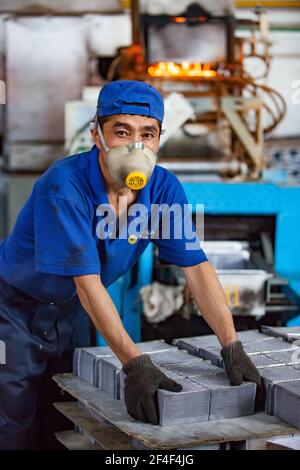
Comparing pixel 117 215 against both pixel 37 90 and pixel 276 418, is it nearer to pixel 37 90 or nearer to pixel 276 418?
pixel 276 418

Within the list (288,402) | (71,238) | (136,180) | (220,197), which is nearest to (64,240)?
(71,238)

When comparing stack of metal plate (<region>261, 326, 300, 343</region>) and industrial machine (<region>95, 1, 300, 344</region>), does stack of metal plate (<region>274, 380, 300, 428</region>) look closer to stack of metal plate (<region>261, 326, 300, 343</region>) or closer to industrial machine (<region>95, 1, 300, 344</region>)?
stack of metal plate (<region>261, 326, 300, 343</region>)

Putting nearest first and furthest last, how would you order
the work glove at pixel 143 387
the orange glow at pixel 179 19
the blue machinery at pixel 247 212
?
the work glove at pixel 143 387, the blue machinery at pixel 247 212, the orange glow at pixel 179 19

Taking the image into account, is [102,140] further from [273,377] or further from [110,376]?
[273,377]

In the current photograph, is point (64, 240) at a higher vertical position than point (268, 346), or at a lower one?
higher

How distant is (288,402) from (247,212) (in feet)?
6.47

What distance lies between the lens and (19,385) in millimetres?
2799

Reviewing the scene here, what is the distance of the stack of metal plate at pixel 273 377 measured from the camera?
7.33 feet

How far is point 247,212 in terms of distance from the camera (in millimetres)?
4031

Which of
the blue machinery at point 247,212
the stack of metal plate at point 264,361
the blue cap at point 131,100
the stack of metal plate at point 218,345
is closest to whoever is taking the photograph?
the blue cap at point 131,100

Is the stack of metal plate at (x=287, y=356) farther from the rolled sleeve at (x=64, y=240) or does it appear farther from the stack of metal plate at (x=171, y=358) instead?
the rolled sleeve at (x=64, y=240)

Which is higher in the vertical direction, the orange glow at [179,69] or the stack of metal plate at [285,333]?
the orange glow at [179,69]

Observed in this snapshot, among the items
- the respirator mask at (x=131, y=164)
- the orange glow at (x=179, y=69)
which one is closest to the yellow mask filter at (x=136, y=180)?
the respirator mask at (x=131, y=164)

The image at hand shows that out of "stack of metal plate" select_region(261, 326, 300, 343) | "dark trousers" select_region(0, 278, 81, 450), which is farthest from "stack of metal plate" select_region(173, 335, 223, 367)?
"dark trousers" select_region(0, 278, 81, 450)
